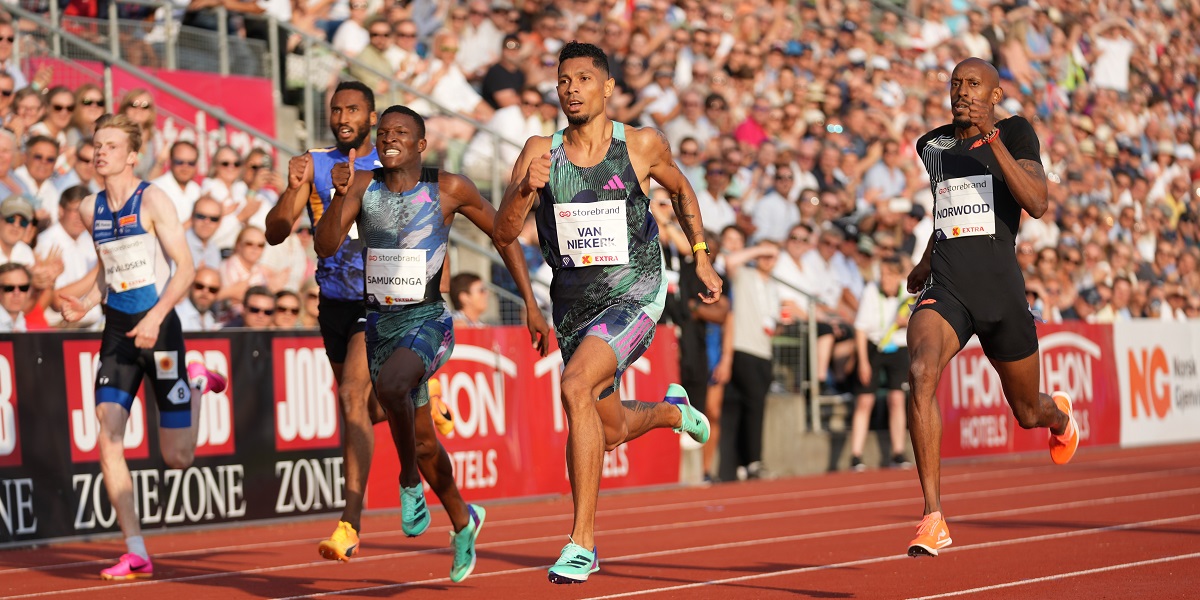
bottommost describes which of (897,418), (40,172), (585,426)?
(897,418)

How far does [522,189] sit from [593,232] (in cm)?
42

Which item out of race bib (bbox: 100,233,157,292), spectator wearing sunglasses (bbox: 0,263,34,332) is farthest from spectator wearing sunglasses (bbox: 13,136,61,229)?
race bib (bbox: 100,233,157,292)

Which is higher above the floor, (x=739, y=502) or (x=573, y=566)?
(x=573, y=566)

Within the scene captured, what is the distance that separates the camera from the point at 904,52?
26.4 meters

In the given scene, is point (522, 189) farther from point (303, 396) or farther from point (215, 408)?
point (303, 396)

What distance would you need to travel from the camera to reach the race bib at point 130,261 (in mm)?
9398

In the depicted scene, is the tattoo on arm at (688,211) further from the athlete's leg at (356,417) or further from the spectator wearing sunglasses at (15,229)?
the spectator wearing sunglasses at (15,229)

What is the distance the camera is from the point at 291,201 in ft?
27.3

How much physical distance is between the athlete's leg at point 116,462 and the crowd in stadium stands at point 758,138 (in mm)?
3044

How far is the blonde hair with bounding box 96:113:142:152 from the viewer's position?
31.1 feet

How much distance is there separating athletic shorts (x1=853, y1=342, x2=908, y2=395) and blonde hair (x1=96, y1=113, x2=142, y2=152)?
974cm

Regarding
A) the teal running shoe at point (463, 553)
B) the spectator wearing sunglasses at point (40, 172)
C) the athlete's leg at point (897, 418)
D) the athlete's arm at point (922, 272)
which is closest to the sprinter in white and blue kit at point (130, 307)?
the teal running shoe at point (463, 553)

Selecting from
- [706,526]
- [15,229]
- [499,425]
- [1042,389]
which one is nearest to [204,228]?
[15,229]

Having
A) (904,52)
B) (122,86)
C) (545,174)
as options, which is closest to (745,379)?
(122,86)
